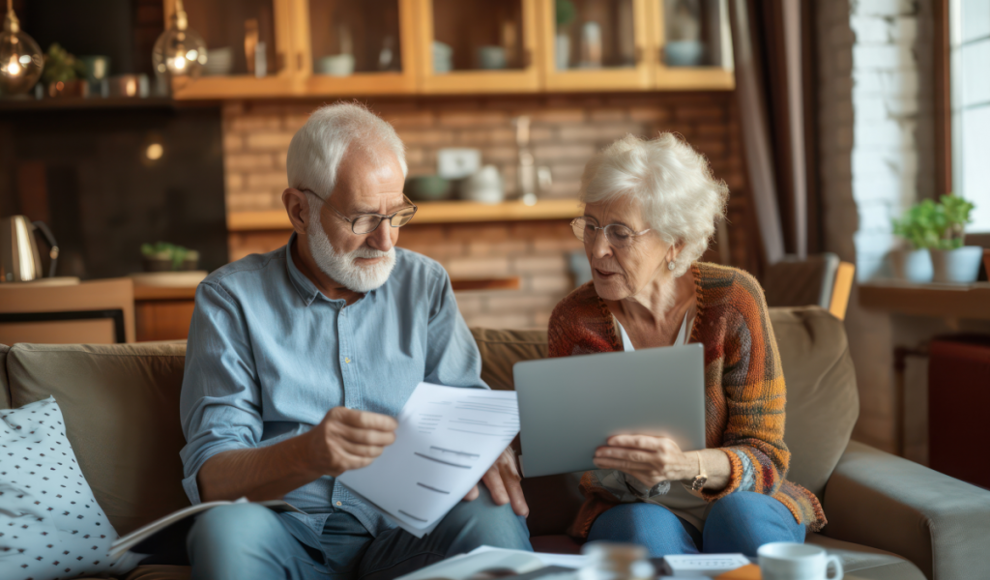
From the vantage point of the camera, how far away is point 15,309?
2395 mm

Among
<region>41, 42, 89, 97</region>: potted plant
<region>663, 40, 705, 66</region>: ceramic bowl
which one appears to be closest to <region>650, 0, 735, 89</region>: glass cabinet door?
<region>663, 40, 705, 66</region>: ceramic bowl

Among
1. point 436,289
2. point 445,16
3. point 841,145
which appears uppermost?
point 445,16

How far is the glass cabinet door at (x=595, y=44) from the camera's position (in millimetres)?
3705

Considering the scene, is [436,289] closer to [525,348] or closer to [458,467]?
[525,348]

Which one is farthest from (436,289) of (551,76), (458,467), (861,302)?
(551,76)

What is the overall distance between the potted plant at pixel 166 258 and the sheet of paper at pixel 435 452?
273 centimetres

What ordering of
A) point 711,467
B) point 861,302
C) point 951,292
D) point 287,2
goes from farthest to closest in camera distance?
point 287,2, point 861,302, point 951,292, point 711,467

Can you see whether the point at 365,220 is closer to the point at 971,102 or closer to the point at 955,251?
the point at 955,251

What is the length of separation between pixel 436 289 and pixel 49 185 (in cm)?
304

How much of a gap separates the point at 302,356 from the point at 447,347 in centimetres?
28

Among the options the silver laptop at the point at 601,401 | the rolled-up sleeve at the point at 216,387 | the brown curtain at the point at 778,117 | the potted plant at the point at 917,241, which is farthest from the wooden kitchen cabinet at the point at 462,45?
the silver laptop at the point at 601,401

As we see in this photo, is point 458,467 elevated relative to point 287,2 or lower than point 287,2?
lower

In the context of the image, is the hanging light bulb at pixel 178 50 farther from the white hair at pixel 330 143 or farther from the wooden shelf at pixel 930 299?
the wooden shelf at pixel 930 299

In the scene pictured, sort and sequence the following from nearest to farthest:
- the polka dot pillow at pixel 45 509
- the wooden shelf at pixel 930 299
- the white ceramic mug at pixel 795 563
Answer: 1. the white ceramic mug at pixel 795 563
2. the polka dot pillow at pixel 45 509
3. the wooden shelf at pixel 930 299
